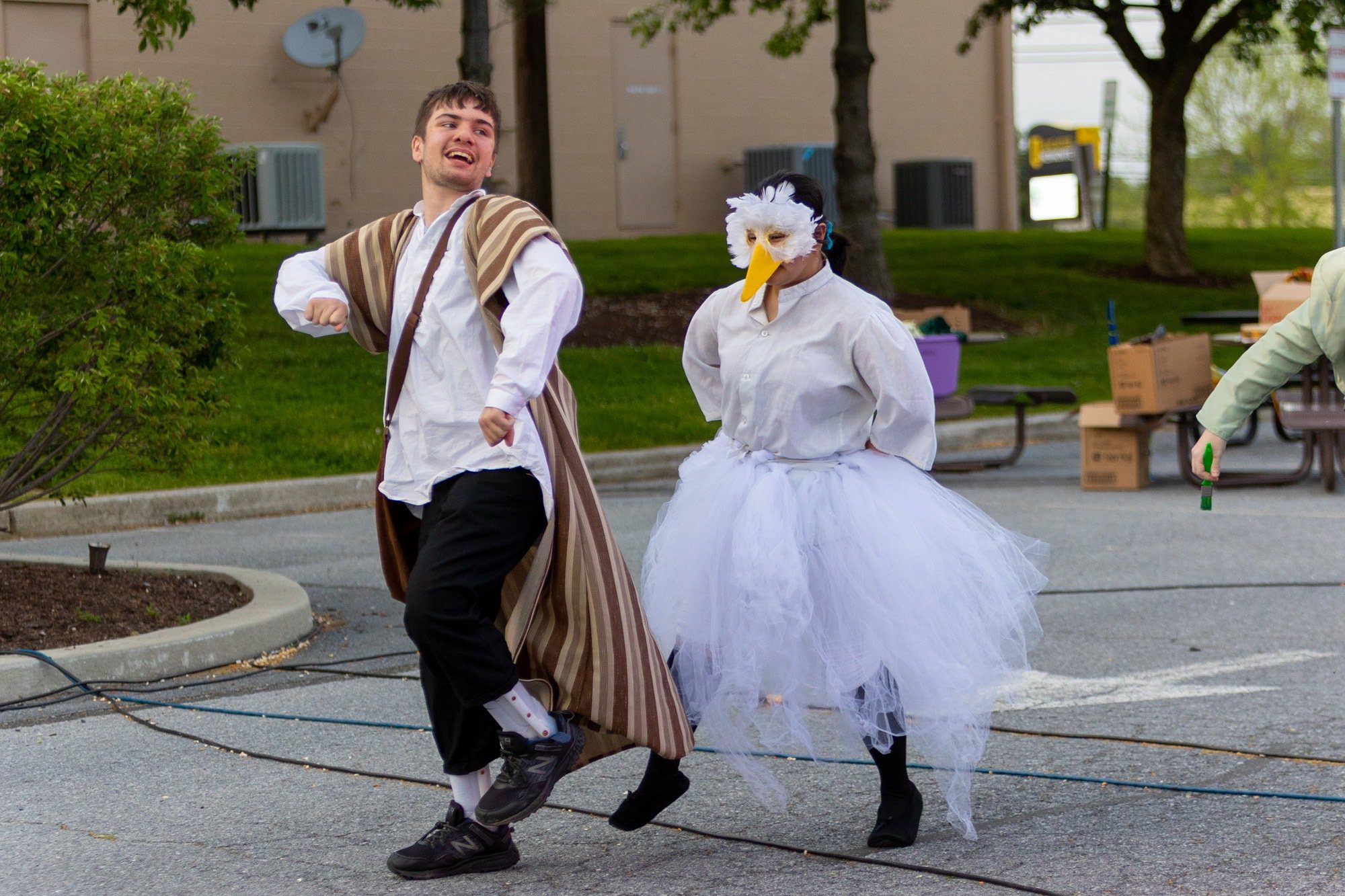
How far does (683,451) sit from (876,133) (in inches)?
771

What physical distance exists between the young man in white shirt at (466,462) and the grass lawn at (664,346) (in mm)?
3680

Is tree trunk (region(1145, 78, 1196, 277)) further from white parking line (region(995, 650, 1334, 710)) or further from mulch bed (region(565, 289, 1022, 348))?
white parking line (region(995, 650, 1334, 710))

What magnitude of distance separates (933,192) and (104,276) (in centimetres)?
2568

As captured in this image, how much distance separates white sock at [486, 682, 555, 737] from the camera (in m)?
4.07

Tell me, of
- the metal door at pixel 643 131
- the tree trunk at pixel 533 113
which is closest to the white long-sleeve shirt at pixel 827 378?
the tree trunk at pixel 533 113

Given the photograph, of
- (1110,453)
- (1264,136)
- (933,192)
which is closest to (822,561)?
(1110,453)

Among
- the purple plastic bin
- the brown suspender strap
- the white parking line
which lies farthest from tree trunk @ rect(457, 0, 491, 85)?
the brown suspender strap

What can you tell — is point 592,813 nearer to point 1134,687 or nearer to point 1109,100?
point 1134,687

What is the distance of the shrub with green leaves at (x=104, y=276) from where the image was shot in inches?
270

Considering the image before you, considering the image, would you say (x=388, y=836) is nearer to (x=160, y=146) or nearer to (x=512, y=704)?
(x=512, y=704)

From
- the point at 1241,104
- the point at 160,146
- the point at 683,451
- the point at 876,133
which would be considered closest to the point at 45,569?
the point at 160,146

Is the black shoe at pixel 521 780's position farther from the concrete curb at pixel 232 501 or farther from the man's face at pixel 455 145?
the concrete curb at pixel 232 501

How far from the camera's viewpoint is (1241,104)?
5172cm

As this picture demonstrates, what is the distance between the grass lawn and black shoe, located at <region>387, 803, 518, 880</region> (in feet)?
12.4
